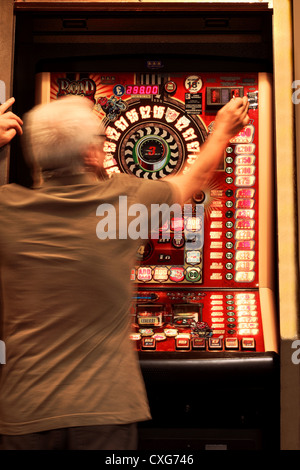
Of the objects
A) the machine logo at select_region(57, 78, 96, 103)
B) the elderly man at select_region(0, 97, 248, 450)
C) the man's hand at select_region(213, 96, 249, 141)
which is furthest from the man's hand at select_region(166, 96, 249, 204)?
the machine logo at select_region(57, 78, 96, 103)

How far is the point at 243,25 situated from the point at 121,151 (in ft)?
2.32

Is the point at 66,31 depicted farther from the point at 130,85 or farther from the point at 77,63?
the point at 130,85

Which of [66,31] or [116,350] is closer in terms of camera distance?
[116,350]

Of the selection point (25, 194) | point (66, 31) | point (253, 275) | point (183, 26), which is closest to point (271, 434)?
Answer: point (253, 275)

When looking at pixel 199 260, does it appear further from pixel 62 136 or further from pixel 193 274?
pixel 62 136

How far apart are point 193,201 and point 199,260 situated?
0.24 metres

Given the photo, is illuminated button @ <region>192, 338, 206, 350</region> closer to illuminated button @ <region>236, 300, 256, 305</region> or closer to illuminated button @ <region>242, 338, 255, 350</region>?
illuminated button @ <region>242, 338, 255, 350</region>

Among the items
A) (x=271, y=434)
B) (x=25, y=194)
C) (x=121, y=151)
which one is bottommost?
(x=271, y=434)

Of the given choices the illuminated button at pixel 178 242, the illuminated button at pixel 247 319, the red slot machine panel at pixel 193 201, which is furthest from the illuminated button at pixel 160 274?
the illuminated button at pixel 247 319

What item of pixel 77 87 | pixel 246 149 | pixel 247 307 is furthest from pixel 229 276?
pixel 77 87

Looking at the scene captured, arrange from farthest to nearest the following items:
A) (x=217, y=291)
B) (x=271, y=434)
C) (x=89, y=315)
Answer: (x=217, y=291), (x=271, y=434), (x=89, y=315)

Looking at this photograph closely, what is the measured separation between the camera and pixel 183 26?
2.39 metres

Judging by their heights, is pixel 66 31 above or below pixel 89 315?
above

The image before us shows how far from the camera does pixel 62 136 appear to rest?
1.47 metres
